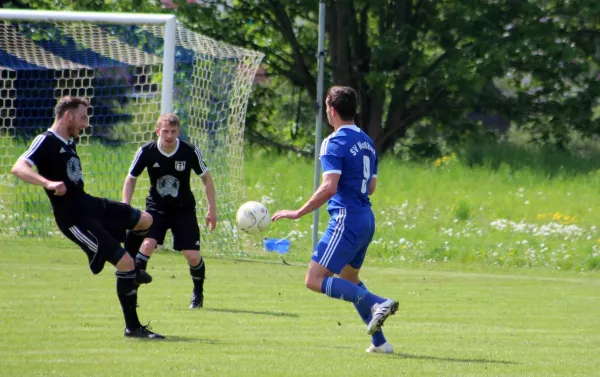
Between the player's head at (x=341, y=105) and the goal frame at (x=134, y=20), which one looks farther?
the goal frame at (x=134, y=20)

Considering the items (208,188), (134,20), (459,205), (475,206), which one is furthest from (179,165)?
(475,206)

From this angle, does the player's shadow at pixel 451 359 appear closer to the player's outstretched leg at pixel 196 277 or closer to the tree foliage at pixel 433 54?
the player's outstretched leg at pixel 196 277

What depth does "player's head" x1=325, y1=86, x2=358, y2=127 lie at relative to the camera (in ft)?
25.9

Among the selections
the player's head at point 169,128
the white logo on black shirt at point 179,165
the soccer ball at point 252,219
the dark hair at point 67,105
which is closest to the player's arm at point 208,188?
the white logo on black shirt at point 179,165

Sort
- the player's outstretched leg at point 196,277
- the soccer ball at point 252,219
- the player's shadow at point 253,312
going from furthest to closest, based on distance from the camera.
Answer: the soccer ball at point 252,219
the player's outstretched leg at point 196,277
the player's shadow at point 253,312

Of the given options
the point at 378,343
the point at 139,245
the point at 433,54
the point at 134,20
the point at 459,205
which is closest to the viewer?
the point at 378,343

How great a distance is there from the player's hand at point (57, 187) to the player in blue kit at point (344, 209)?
1437 millimetres

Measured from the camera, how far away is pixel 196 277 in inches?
426

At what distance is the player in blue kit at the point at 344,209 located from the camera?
25.6 ft

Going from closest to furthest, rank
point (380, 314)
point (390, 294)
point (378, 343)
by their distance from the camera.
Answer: point (380, 314)
point (378, 343)
point (390, 294)

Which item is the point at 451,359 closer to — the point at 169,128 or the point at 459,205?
the point at 169,128

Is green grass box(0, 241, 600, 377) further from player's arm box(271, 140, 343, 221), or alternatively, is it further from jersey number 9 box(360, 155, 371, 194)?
jersey number 9 box(360, 155, 371, 194)

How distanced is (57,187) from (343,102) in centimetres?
200

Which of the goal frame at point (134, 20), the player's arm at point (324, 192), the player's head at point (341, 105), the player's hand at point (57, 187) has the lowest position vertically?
the player's hand at point (57, 187)
